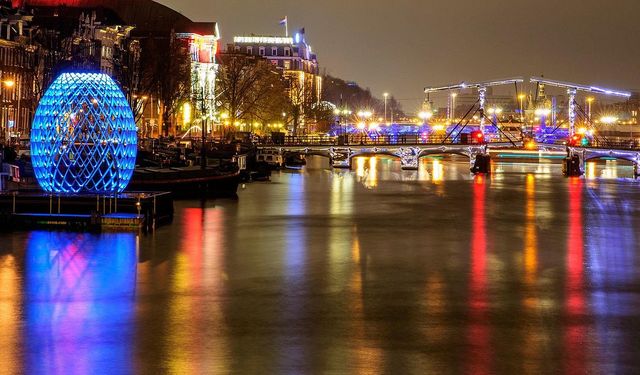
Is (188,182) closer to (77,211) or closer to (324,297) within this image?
(77,211)

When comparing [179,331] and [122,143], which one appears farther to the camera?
[122,143]

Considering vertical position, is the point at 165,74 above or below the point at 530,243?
above

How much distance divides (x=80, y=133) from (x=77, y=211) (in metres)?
3.55

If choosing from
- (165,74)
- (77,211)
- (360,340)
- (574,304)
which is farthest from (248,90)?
(360,340)

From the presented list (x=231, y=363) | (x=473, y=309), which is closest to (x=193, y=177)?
(x=473, y=309)

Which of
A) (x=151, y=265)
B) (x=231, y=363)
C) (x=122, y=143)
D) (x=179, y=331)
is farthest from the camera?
(x=122, y=143)

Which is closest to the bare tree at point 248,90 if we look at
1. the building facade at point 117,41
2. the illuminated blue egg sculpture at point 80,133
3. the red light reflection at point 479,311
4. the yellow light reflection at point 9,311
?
the building facade at point 117,41

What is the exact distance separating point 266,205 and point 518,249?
20.8 meters

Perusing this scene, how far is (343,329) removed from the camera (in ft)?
71.2

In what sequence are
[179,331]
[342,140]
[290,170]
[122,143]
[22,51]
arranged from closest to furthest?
[179,331] < [122,143] < [22,51] < [290,170] < [342,140]

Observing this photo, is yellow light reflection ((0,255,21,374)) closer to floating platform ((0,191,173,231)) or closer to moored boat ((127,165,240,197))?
floating platform ((0,191,173,231))

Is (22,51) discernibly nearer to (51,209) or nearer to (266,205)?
(266,205)

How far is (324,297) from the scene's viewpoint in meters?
25.6

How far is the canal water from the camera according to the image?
19219mm
